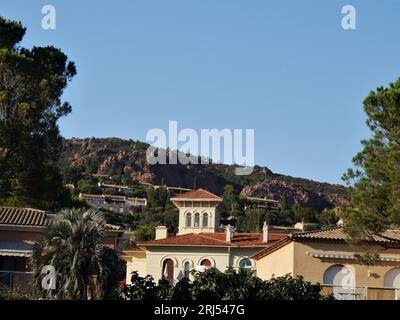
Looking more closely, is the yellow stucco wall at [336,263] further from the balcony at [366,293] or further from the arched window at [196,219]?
the arched window at [196,219]

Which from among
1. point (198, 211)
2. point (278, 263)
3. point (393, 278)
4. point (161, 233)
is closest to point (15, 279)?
point (278, 263)

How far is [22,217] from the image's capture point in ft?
115

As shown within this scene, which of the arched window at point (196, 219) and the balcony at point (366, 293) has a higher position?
the arched window at point (196, 219)

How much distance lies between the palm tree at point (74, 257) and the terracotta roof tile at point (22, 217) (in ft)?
24.4

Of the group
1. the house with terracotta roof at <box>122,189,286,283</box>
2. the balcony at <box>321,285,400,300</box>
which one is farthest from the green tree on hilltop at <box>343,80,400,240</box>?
the house with terracotta roof at <box>122,189,286,283</box>

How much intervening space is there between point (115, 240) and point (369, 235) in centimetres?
1437

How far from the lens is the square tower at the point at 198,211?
7281 cm

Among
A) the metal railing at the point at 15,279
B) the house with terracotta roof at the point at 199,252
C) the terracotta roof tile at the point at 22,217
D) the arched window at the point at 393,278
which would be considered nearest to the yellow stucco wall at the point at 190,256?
the house with terracotta roof at the point at 199,252

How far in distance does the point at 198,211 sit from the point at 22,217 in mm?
39305

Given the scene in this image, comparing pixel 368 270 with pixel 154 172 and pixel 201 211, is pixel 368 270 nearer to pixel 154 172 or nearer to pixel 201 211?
pixel 201 211

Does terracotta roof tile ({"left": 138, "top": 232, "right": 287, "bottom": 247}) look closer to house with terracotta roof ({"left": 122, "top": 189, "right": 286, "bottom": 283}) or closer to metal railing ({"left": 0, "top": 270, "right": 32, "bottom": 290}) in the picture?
house with terracotta roof ({"left": 122, "top": 189, "right": 286, "bottom": 283})

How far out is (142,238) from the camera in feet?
297
